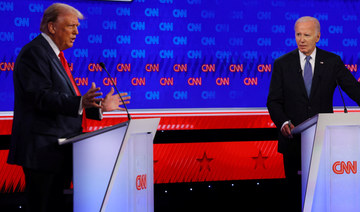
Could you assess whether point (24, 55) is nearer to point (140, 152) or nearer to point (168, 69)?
point (140, 152)

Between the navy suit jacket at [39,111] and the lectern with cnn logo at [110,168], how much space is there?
0.10 m

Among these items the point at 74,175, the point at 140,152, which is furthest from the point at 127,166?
the point at 74,175

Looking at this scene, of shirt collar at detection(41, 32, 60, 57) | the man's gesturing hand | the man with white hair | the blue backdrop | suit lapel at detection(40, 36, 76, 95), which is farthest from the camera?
the blue backdrop

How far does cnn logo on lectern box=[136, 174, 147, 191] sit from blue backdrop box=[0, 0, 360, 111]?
6.87 ft

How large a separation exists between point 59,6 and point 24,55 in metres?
0.40

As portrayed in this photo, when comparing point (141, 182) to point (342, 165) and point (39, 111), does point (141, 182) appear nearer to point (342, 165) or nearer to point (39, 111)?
point (39, 111)

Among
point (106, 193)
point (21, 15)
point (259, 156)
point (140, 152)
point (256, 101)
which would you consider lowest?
point (106, 193)

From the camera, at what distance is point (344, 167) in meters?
2.95

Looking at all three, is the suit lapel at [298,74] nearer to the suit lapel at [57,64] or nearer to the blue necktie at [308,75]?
the blue necktie at [308,75]

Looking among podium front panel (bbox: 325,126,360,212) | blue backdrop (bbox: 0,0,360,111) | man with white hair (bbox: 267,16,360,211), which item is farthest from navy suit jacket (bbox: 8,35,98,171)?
blue backdrop (bbox: 0,0,360,111)

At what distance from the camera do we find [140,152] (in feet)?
9.50

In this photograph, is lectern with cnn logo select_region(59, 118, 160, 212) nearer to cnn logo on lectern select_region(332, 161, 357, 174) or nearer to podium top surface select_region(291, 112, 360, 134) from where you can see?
podium top surface select_region(291, 112, 360, 134)

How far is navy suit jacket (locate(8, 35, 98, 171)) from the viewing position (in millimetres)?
2793

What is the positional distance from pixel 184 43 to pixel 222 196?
1.64m
